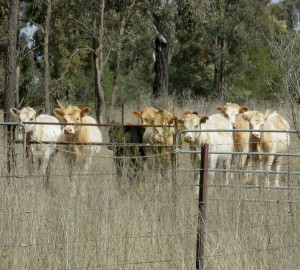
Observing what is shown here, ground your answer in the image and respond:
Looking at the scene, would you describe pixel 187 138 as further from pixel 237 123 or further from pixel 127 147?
pixel 237 123

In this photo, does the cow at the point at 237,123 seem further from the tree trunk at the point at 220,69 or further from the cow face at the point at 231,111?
the tree trunk at the point at 220,69

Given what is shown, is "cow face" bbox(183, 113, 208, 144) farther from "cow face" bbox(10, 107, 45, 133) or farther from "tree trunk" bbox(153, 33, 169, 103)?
"tree trunk" bbox(153, 33, 169, 103)

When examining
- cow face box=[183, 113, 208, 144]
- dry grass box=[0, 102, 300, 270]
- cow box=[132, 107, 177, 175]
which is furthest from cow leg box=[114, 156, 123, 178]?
cow face box=[183, 113, 208, 144]

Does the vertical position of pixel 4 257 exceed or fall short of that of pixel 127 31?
it falls short

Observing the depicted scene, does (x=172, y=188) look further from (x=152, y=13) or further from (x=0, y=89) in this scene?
(x=0, y=89)

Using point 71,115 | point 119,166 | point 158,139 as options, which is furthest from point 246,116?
point 119,166

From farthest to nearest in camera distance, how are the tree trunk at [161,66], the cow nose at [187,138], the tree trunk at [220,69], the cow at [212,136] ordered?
the tree trunk at [220,69] < the tree trunk at [161,66] < the cow at [212,136] < the cow nose at [187,138]

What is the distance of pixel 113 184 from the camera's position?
909 centimetres

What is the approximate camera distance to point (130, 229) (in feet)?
27.1

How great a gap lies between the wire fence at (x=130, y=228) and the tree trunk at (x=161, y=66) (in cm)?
2308

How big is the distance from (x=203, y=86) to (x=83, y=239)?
1754 inches

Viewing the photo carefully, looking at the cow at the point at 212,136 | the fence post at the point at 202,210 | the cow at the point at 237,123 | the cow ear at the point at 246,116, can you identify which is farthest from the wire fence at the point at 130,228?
the cow ear at the point at 246,116

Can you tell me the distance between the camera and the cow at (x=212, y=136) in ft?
47.6

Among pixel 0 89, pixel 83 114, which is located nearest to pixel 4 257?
pixel 83 114
